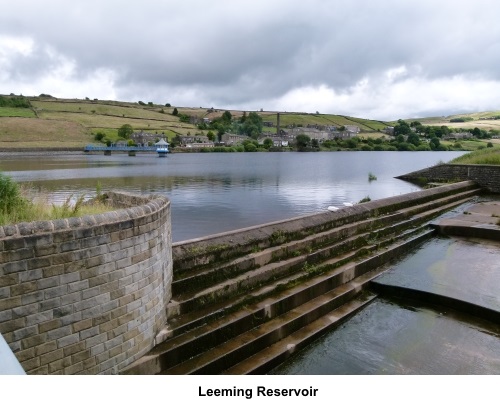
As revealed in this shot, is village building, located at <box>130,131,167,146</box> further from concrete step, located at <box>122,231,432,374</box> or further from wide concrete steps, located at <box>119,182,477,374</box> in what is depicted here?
concrete step, located at <box>122,231,432,374</box>

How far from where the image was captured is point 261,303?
338 inches

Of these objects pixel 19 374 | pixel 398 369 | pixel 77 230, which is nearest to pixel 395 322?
pixel 398 369

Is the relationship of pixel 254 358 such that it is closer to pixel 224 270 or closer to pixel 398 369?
pixel 224 270

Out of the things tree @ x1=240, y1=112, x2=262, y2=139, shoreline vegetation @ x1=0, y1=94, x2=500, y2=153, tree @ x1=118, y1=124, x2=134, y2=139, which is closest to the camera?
shoreline vegetation @ x1=0, y1=94, x2=500, y2=153

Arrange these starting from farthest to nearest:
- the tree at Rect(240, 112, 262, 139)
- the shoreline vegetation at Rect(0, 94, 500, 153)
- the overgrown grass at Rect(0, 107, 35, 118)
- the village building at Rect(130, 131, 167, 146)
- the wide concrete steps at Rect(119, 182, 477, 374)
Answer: the tree at Rect(240, 112, 262, 139) < the village building at Rect(130, 131, 167, 146) < the overgrown grass at Rect(0, 107, 35, 118) < the shoreline vegetation at Rect(0, 94, 500, 153) < the wide concrete steps at Rect(119, 182, 477, 374)

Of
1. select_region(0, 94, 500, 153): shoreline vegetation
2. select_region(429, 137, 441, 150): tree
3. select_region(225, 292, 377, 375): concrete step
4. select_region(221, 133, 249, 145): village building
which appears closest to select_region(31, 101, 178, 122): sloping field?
select_region(0, 94, 500, 153): shoreline vegetation

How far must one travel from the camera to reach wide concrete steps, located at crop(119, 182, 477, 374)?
22.9 ft

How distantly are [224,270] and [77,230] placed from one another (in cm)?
410

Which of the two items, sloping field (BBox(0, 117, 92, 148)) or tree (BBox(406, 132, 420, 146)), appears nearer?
sloping field (BBox(0, 117, 92, 148))

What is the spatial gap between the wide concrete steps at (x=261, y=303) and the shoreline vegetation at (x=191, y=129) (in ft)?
319

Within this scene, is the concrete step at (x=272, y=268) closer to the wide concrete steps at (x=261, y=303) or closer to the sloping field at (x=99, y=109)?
the wide concrete steps at (x=261, y=303)

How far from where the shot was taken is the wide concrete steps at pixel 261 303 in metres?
6.97

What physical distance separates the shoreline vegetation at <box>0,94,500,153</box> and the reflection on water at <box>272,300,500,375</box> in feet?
327

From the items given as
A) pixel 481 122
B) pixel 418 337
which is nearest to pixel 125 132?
pixel 418 337
